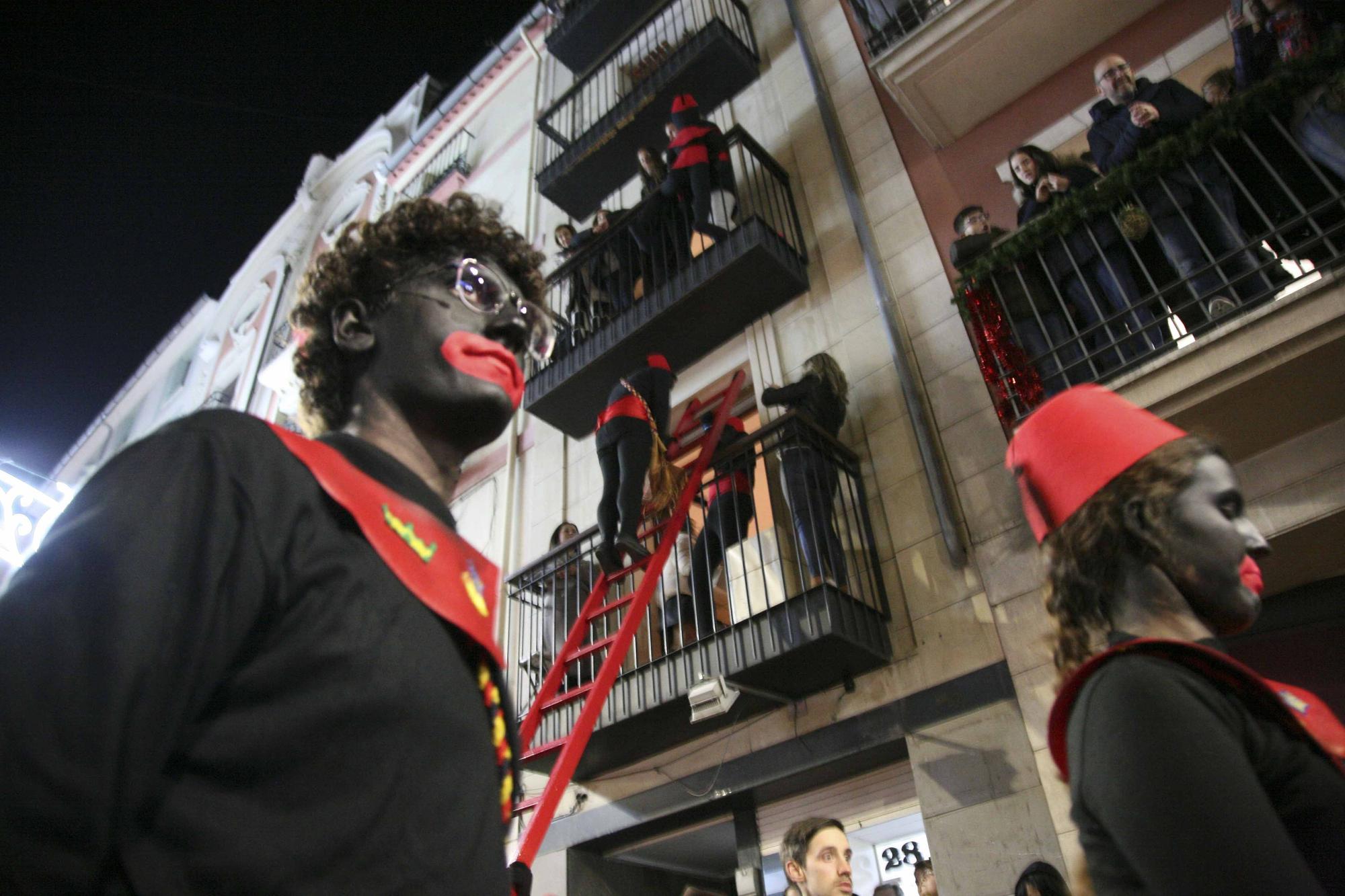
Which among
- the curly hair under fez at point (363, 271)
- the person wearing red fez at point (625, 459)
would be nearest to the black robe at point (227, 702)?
the curly hair under fez at point (363, 271)

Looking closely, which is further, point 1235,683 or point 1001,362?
point 1001,362

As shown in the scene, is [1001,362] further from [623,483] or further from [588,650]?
[588,650]

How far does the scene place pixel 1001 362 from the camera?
214 inches

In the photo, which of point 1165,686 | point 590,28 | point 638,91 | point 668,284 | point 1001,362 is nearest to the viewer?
point 1165,686

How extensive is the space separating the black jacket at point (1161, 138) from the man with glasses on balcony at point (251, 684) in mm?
5419

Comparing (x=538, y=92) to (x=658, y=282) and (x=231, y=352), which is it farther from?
(x=231, y=352)

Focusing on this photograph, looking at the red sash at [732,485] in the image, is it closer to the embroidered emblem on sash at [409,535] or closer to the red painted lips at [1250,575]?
the red painted lips at [1250,575]

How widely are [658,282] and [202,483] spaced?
7348 millimetres

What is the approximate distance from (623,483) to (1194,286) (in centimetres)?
367

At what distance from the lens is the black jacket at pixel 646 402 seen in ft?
18.5

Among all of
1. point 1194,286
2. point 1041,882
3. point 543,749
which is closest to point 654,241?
point 1194,286

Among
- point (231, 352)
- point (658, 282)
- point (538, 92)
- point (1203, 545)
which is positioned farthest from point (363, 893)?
point (231, 352)

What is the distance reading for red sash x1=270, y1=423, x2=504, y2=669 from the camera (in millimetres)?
1051

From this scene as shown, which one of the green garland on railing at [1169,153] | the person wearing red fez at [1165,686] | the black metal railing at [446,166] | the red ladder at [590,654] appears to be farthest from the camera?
the black metal railing at [446,166]
